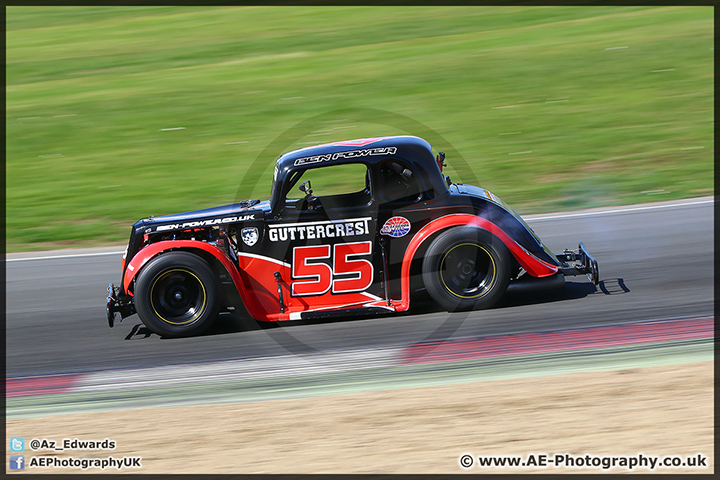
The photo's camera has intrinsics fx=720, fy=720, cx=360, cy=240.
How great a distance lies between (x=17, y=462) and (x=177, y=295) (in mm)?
2282

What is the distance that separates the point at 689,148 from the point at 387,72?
318 inches

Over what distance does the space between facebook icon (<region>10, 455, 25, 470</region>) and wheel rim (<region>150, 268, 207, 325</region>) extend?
2.05 metres

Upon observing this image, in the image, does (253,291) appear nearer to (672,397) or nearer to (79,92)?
(672,397)

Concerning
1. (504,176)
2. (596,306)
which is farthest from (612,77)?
(596,306)

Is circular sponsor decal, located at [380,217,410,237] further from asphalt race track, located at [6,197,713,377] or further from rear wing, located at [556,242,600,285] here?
rear wing, located at [556,242,600,285]

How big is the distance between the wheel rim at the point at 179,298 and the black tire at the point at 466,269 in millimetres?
2171

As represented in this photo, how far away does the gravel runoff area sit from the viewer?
14.9 ft

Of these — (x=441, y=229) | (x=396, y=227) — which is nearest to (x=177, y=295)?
(x=396, y=227)

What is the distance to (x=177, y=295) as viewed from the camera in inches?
271

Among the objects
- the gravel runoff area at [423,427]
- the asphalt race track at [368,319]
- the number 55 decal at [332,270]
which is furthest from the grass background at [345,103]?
the gravel runoff area at [423,427]

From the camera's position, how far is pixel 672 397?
5.11 m

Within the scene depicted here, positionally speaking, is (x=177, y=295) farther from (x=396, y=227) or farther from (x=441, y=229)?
(x=441, y=229)

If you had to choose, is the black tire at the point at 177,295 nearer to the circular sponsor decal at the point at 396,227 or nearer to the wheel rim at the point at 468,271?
the circular sponsor decal at the point at 396,227

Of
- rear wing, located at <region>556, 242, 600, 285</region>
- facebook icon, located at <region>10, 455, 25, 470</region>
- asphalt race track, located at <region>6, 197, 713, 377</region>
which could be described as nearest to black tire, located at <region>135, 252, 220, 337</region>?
asphalt race track, located at <region>6, 197, 713, 377</region>
